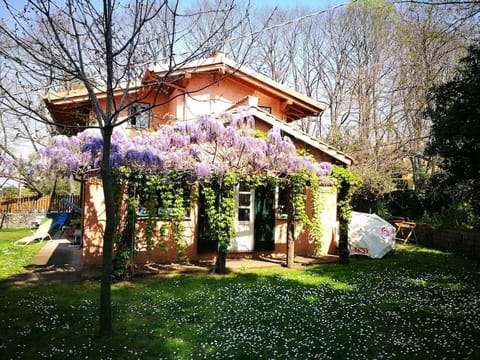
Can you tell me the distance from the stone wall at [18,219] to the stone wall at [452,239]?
19.9 meters

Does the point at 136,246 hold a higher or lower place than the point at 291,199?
lower

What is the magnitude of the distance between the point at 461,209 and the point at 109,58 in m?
14.6

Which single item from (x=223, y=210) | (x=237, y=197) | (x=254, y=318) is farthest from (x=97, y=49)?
(x=237, y=197)

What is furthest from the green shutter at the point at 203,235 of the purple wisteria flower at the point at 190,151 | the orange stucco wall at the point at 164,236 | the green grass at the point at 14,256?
the green grass at the point at 14,256

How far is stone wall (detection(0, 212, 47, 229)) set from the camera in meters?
20.0

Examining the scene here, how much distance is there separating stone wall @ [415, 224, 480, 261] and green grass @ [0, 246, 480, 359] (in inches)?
167

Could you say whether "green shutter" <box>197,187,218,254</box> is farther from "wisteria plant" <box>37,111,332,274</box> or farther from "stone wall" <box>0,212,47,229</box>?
"stone wall" <box>0,212,47,229</box>

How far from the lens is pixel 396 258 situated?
11.9 metres

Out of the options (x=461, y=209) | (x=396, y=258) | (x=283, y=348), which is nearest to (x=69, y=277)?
(x=283, y=348)

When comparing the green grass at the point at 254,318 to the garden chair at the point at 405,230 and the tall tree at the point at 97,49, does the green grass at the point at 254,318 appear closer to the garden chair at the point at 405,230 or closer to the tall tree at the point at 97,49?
the tall tree at the point at 97,49

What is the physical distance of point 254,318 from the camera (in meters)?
5.94

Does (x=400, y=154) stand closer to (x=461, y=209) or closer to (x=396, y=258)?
(x=461, y=209)

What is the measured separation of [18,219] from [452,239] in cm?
2205

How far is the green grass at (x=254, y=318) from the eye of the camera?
4719mm
